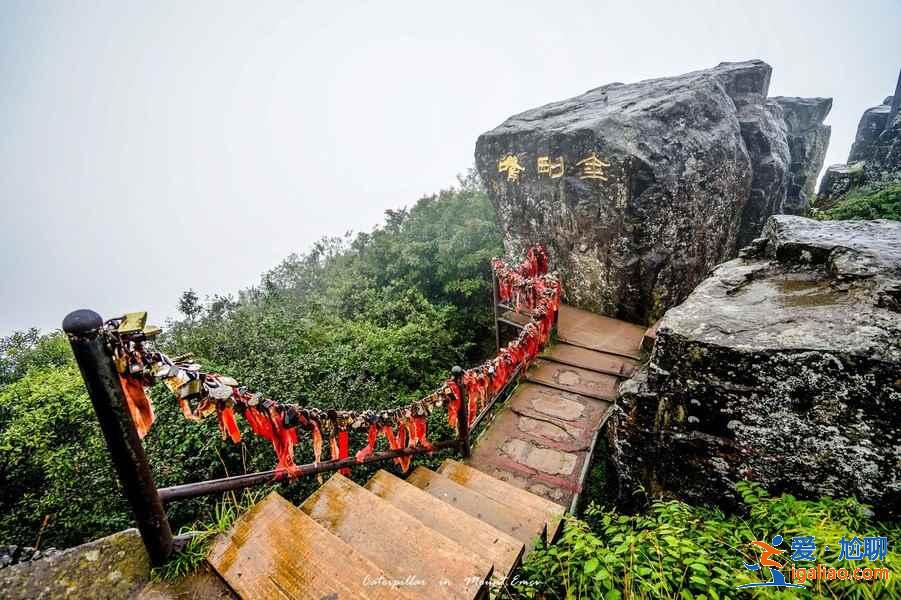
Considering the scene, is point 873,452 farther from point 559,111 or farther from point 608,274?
point 559,111

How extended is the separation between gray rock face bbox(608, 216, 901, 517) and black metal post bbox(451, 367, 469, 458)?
1.75 metres

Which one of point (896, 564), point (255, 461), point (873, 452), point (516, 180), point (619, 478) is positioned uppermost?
point (516, 180)

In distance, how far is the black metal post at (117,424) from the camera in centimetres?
165

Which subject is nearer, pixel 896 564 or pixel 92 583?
pixel 896 564

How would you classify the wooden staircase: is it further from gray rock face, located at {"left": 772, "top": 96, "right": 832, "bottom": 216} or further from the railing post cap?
gray rock face, located at {"left": 772, "top": 96, "right": 832, "bottom": 216}

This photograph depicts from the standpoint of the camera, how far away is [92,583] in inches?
80.8

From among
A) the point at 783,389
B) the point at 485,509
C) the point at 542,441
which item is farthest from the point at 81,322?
the point at 542,441

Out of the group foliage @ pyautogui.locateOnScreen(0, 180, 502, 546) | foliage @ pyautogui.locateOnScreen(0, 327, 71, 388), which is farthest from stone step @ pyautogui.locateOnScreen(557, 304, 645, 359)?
foliage @ pyautogui.locateOnScreen(0, 327, 71, 388)

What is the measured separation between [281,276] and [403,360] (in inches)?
553

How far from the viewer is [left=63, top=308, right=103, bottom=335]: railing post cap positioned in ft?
5.26

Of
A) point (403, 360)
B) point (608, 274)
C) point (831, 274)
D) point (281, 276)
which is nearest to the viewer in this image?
point (831, 274)

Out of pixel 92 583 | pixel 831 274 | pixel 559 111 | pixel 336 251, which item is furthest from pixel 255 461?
pixel 336 251

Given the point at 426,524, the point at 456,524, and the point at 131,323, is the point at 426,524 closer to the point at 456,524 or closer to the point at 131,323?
the point at 456,524

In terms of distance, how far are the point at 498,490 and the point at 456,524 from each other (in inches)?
47.8
